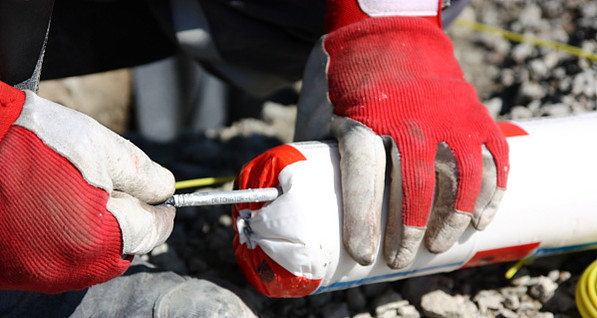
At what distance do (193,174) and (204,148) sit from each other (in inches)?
6.8

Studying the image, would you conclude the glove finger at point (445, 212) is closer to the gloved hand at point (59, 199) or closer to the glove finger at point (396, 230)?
the glove finger at point (396, 230)

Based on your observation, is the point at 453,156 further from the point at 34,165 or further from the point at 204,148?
the point at 204,148

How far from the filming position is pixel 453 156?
117cm

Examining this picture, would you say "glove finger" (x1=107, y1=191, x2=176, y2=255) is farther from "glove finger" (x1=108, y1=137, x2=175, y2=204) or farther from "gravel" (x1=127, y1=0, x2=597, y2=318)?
"gravel" (x1=127, y1=0, x2=597, y2=318)

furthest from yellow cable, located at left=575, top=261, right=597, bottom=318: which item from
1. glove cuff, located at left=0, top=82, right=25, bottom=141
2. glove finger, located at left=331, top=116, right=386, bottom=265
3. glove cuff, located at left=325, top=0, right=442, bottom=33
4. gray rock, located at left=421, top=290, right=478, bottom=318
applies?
glove cuff, located at left=0, top=82, right=25, bottom=141

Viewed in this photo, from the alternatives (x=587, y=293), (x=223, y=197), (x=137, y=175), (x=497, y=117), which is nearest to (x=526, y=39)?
(x=497, y=117)

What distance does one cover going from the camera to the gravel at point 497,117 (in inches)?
55.5

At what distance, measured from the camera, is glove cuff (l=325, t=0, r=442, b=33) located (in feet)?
4.51

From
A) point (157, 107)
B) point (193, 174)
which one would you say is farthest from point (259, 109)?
point (193, 174)

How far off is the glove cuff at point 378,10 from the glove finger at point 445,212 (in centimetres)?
35

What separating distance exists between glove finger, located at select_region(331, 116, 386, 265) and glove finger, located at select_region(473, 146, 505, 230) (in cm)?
20

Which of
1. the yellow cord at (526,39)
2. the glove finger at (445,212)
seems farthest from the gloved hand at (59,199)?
the yellow cord at (526,39)

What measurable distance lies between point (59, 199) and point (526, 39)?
1808 mm

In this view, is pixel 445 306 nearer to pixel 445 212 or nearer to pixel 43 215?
pixel 445 212
